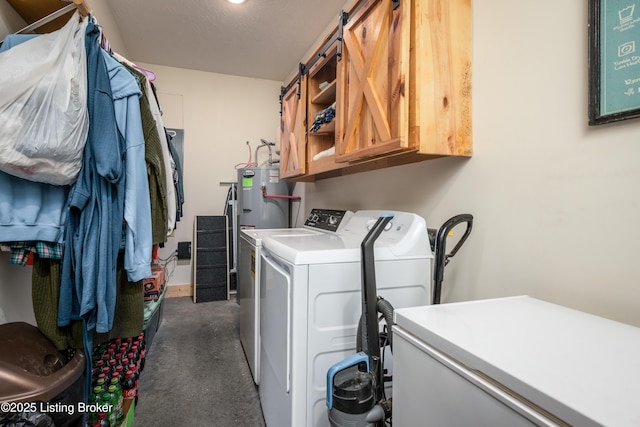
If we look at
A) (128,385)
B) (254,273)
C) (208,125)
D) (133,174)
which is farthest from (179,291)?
(133,174)

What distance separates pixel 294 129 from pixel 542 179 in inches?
73.9

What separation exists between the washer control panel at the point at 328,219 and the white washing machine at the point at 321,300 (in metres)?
0.63

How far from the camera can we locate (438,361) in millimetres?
674

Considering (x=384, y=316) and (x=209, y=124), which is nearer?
(x=384, y=316)

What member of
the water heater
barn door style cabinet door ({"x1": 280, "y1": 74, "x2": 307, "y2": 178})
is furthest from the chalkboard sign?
the water heater

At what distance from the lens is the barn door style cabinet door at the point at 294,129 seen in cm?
242

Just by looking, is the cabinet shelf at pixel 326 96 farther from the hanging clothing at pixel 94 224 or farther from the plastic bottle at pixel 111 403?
the plastic bottle at pixel 111 403

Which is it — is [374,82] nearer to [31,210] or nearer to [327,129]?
[327,129]

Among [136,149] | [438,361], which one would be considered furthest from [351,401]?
[136,149]

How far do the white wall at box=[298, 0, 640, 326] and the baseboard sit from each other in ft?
11.2

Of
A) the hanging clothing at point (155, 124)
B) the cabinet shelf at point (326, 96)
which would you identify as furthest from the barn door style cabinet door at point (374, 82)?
the hanging clothing at point (155, 124)

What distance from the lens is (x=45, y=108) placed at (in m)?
1.00

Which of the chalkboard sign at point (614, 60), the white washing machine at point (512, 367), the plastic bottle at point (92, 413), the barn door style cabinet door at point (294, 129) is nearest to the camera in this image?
the white washing machine at point (512, 367)

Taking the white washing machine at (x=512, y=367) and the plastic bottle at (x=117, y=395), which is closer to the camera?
the white washing machine at (x=512, y=367)
